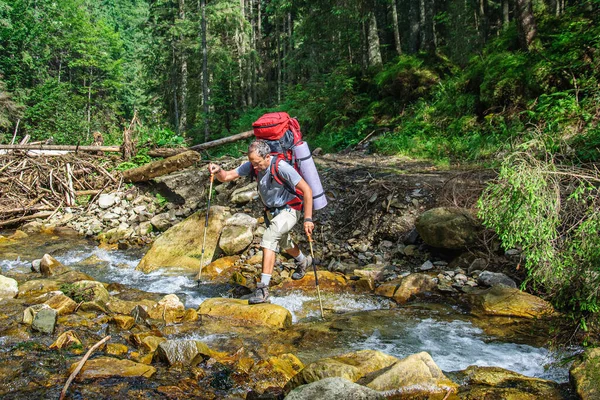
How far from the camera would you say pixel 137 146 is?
48.1ft

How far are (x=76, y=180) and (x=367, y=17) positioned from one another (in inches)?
544

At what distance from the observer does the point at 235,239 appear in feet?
26.8

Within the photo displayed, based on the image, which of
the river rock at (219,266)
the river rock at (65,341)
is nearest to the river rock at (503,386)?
the river rock at (65,341)

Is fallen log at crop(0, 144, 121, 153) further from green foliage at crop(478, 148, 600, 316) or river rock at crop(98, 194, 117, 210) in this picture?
green foliage at crop(478, 148, 600, 316)

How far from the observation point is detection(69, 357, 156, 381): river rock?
3645 millimetres

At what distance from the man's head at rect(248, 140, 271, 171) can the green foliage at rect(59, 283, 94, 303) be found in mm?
2907

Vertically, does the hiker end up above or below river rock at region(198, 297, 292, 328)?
above

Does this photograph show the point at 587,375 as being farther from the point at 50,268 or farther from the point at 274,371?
the point at 50,268

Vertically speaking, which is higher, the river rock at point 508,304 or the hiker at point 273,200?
the hiker at point 273,200

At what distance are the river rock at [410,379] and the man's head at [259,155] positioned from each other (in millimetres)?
2853

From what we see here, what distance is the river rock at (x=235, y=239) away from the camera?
813 cm

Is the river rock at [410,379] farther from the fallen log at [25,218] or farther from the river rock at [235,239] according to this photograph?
the fallen log at [25,218]

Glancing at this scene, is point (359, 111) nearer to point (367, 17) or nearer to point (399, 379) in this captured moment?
point (367, 17)

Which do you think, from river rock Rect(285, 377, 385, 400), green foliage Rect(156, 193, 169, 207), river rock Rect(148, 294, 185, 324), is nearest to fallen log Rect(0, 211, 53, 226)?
green foliage Rect(156, 193, 169, 207)
